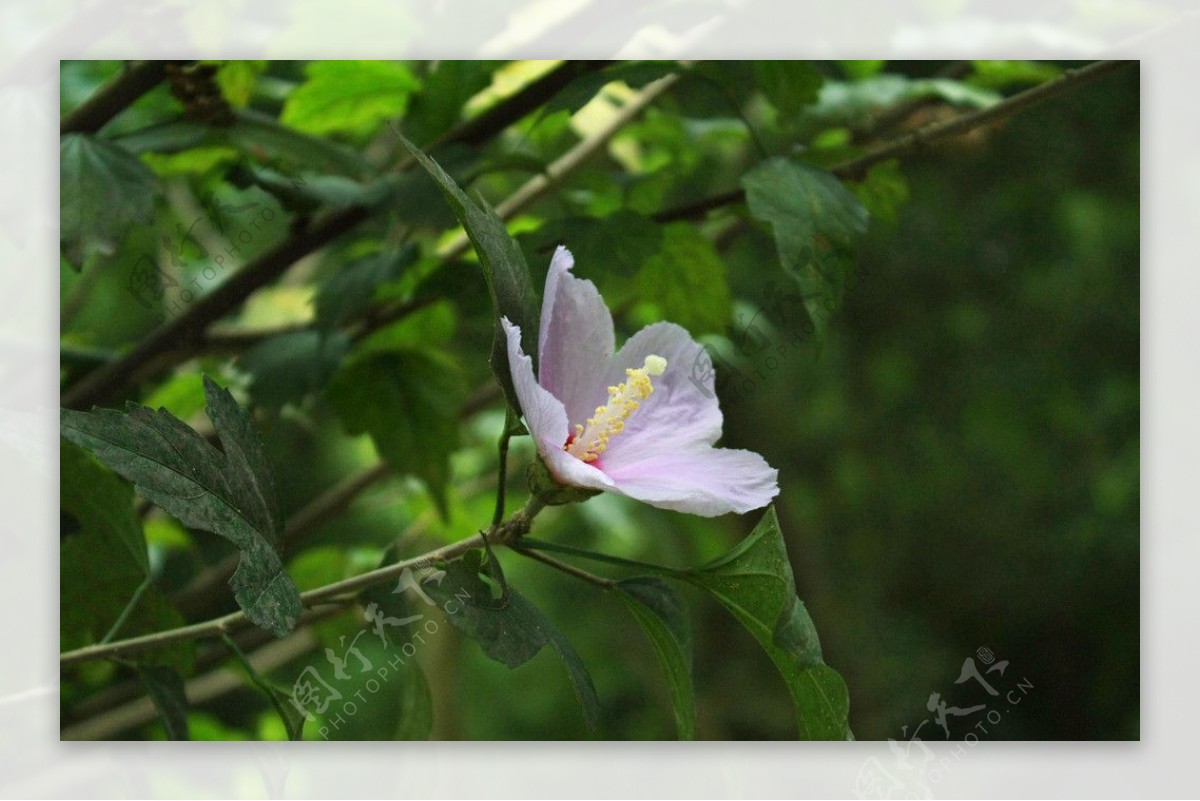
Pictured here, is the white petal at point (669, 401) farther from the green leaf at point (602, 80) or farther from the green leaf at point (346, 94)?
the green leaf at point (346, 94)

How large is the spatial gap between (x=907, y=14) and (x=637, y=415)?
398mm

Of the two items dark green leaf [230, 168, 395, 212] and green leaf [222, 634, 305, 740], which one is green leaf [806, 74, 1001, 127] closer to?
dark green leaf [230, 168, 395, 212]

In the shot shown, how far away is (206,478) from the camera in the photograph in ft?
1.33

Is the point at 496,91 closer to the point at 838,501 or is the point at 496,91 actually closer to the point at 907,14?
the point at 907,14

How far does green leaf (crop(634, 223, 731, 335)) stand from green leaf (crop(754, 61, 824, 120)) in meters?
0.08

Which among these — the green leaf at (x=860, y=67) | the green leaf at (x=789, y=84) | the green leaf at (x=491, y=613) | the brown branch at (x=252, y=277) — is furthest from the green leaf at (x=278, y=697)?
the green leaf at (x=860, y=67)

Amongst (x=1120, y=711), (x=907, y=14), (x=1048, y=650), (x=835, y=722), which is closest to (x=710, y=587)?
(x=835, y=722)

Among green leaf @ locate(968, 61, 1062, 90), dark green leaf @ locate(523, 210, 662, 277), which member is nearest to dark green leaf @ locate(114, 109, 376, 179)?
dark green leaf @ locate(523, 210, 662, 277)

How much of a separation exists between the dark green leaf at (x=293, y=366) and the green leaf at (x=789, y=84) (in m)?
0.25

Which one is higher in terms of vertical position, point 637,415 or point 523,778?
point 637,415

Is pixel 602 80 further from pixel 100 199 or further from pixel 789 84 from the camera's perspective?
pixel 100 199

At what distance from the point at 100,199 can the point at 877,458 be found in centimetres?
164

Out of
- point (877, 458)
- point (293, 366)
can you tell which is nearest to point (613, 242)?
point (293, 366)

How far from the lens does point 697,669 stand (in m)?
1.96
